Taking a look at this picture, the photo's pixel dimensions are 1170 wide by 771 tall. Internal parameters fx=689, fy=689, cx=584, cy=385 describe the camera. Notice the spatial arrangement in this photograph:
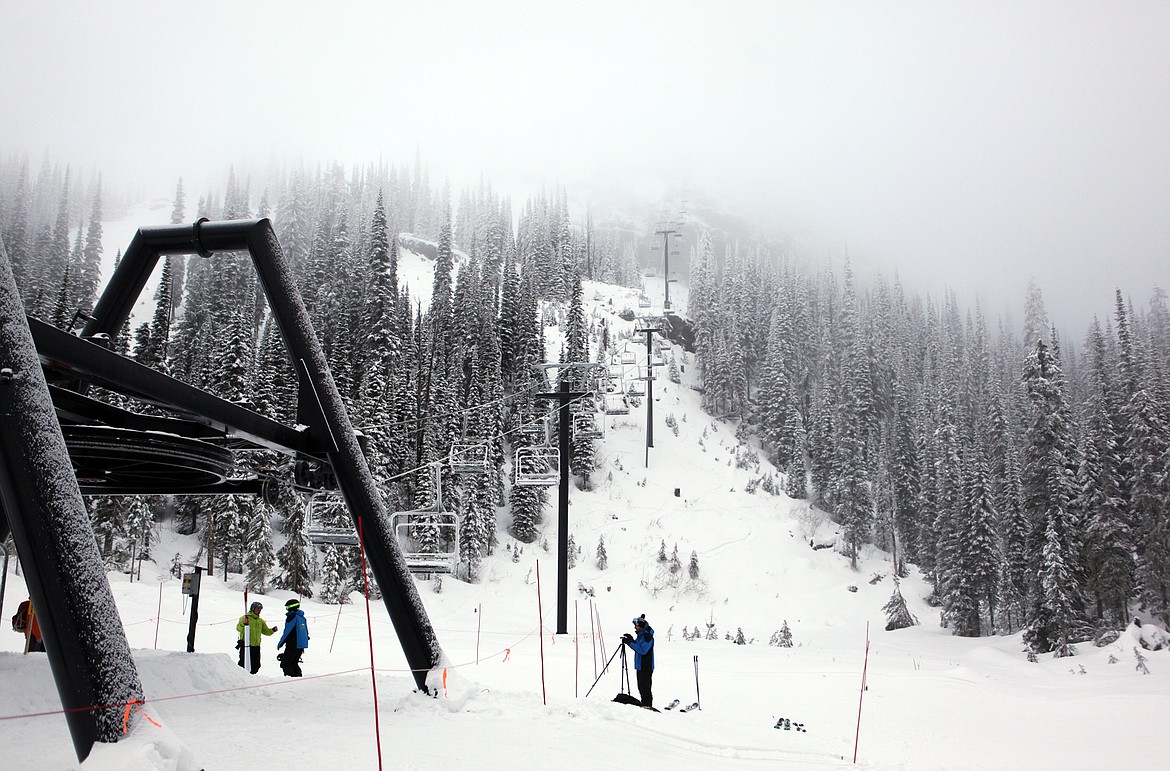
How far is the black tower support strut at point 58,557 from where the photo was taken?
509cm

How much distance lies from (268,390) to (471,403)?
754 inches

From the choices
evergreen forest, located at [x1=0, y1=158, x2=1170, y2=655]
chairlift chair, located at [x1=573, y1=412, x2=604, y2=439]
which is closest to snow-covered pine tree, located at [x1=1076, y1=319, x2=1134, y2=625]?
evergreen forest, located at [x1=0, y1=158, x2=1170, y2=655]

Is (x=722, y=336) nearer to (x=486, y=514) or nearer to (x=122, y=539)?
(x=486, y=514)

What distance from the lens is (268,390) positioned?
39281mm

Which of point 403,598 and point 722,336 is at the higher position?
point 722,336

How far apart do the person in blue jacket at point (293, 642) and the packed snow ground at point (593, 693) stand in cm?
A: 48

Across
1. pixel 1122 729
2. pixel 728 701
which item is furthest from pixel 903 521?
pixel 728 701

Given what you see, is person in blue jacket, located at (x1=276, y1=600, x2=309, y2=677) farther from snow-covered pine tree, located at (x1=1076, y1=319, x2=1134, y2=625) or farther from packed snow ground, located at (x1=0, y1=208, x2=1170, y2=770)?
snow-covered pine tree, located at (x1=1076, y1=319, x2=1134, y2=625)

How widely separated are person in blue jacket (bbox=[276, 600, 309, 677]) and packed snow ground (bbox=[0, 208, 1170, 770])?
475mm

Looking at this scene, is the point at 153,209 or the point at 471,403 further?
the point at 153,209

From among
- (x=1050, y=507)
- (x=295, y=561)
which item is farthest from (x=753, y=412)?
(x=295, y=561)

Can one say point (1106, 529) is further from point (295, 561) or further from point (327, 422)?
point (295, 561)

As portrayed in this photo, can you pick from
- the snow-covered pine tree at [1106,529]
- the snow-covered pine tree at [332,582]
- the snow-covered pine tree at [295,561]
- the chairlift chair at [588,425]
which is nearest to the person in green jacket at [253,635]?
the chairlift chair at [588,425]

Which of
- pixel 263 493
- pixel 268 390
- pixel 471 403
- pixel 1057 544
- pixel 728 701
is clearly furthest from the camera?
pixel 471 403
